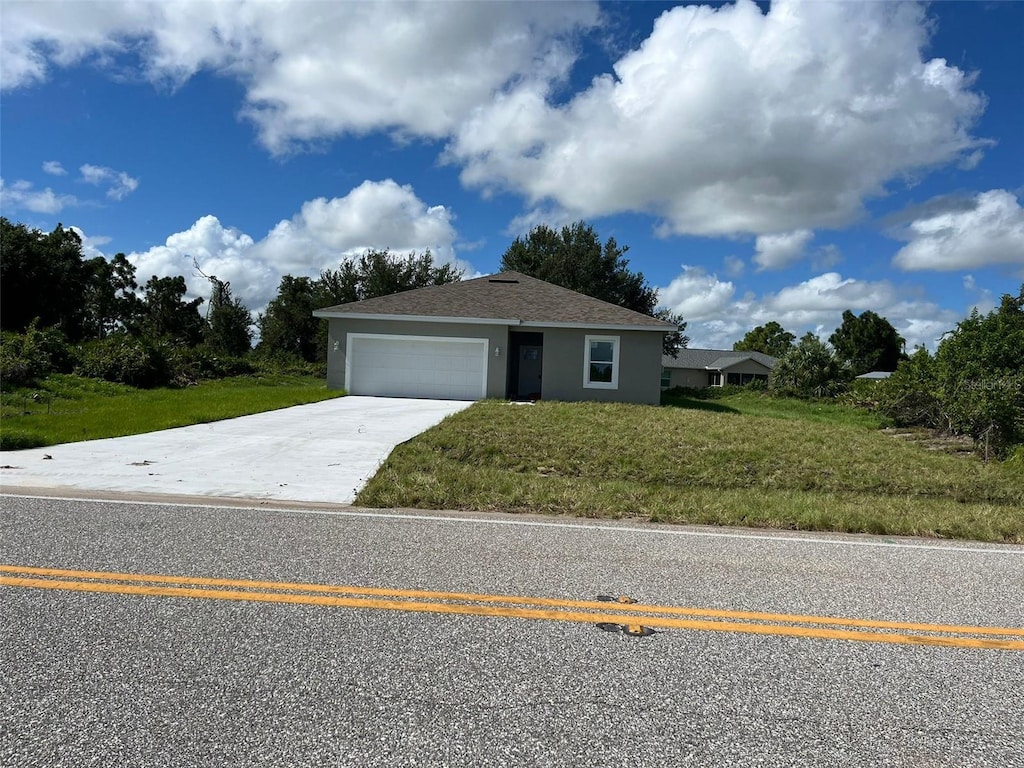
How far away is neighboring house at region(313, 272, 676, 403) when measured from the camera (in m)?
20.1

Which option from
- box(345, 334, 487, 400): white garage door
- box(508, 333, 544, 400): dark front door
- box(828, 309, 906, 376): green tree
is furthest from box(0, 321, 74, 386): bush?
box(828, 309, 906, 376): green tree

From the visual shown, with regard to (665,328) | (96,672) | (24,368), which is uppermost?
(665,328)

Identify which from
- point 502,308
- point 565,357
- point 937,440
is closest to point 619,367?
point 565,357

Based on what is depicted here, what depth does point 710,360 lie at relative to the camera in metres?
56.2

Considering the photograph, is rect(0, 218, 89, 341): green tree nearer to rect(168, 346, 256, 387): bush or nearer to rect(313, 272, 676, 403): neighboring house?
rect(168, 346, 256, 387): bush

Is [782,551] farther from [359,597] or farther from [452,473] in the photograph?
[452,473]

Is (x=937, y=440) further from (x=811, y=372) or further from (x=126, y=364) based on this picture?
(x=126, y=364)

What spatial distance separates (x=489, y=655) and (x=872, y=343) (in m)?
58.1

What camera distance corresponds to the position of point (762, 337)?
78312 mm

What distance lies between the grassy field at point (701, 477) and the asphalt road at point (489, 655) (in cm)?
144

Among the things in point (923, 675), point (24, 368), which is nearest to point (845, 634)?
point (923, 675)

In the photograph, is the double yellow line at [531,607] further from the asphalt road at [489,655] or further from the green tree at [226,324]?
the green tree at [226,324]

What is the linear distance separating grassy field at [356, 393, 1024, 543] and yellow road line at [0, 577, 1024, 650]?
291 centimetres

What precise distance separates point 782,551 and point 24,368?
59.7ft
